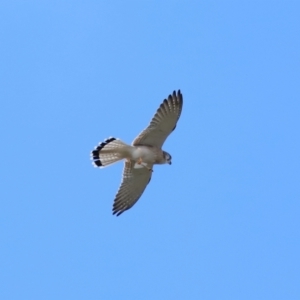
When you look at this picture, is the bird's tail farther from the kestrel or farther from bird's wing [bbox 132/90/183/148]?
bird's wing [bbox 132/90/183/148]

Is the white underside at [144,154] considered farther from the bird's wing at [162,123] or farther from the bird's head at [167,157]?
the bird's head at [167,157]

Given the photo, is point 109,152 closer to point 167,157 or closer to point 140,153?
point 140,153

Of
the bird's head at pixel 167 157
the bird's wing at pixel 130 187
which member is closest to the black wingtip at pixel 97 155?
the bird's wing at pixel 130 187

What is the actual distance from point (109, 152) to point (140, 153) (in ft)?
2.00

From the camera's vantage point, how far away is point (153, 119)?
1664 cm

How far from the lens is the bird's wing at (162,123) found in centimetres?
1648

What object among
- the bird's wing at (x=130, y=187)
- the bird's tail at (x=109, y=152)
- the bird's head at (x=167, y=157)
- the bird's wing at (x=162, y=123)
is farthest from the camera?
the bird's wing at (x=130, y=187)

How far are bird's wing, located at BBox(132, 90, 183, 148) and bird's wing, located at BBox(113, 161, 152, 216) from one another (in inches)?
26.4

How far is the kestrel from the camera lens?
16.5m

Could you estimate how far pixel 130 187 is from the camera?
17719 millimetres

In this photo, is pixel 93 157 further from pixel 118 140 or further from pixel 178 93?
pixel 178 93

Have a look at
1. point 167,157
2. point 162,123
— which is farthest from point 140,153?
point 162,123

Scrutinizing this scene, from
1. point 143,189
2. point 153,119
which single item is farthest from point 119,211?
point 153,119

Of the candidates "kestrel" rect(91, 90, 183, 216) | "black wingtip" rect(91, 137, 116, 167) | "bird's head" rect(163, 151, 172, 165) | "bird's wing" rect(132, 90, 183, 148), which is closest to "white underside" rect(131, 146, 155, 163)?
"kestrel" rect(91, 90, 183, 216)
